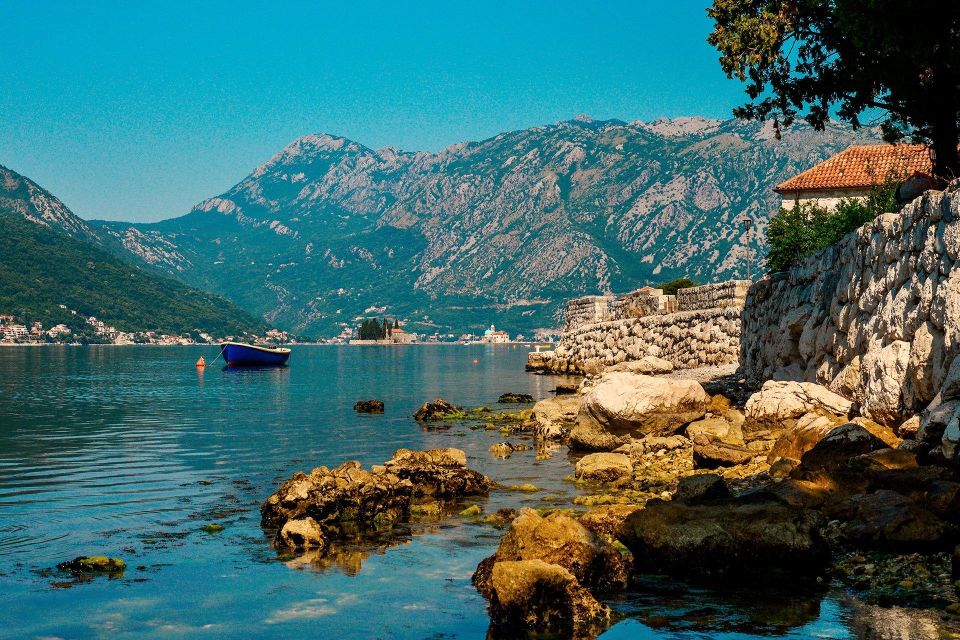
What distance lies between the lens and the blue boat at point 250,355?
115m

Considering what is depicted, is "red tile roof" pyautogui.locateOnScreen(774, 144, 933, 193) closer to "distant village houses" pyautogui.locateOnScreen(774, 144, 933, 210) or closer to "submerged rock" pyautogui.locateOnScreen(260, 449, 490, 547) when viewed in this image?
"distant village houses" pyautogui.locateOnScreen(774, 144, 933, 210)

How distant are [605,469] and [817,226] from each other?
1557cm

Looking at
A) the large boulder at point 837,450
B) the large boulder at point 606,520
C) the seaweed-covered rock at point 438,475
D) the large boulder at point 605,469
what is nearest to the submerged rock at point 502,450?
the large boulder at point 605,469

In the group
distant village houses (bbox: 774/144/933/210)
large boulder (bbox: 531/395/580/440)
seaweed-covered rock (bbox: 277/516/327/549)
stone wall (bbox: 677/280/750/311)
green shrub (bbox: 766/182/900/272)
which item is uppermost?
distant village houses (bbox: 774/144/933/210)

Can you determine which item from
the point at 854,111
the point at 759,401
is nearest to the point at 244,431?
the point at 759,401

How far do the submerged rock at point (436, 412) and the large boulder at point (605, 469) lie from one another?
18.0m

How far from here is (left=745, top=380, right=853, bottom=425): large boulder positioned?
20.0 m

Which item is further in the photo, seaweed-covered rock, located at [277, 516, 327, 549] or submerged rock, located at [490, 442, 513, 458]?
submerged rock, located at [490, 442, 513, 458]

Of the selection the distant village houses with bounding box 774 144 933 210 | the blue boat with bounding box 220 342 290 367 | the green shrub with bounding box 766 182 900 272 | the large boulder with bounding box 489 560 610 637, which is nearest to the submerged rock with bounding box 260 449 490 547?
the large boulder with bounding box 489 560 610 637

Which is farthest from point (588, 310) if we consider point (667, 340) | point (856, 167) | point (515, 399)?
point (515, 399)

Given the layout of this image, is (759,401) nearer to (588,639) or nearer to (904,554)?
(904,554)

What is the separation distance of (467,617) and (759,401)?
1283cm

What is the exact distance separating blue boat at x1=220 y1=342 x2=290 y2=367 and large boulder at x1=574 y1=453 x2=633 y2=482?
3900 inches

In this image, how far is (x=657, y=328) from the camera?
2087 inches
